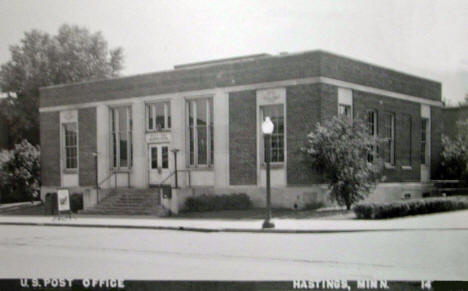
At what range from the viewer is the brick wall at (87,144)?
24906 mm

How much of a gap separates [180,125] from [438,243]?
52.5 feet

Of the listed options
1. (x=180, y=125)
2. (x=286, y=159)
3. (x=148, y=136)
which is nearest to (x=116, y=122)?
(x=148, y=136)

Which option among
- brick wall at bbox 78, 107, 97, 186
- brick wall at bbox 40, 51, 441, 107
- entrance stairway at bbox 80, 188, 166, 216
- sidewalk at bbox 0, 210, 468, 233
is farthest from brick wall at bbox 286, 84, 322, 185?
brick wall at bbox 78, 107, 97, 186

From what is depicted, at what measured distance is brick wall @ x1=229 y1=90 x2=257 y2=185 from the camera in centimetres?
2072

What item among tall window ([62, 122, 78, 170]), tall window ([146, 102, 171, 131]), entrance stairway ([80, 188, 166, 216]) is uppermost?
tall window ([146, 102, 171, 131])

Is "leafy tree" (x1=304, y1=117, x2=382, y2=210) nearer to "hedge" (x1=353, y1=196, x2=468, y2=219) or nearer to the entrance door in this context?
"hedge" (x1=353, y1=196, x2=468, y2=219)

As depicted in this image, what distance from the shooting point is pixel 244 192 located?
20828 mm

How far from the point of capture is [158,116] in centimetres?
2330

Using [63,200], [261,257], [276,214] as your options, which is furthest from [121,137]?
[261,257]

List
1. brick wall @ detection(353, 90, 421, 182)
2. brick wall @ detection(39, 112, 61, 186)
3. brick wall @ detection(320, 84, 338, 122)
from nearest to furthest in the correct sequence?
1. brick wall @ detection(320, 84, 338, 122)
2. brick wall @ detection(353, 90, 421, 182)
3. brick wall @ detection(39, 112, 61, 186)

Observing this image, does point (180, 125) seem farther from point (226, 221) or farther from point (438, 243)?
point (438, 243)

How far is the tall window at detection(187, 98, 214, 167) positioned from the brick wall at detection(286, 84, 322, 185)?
3.55 metres

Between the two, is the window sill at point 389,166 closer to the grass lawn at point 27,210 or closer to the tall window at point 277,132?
the tall window at point 277,132

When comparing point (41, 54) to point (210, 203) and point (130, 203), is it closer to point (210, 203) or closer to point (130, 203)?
point (210, 203)
